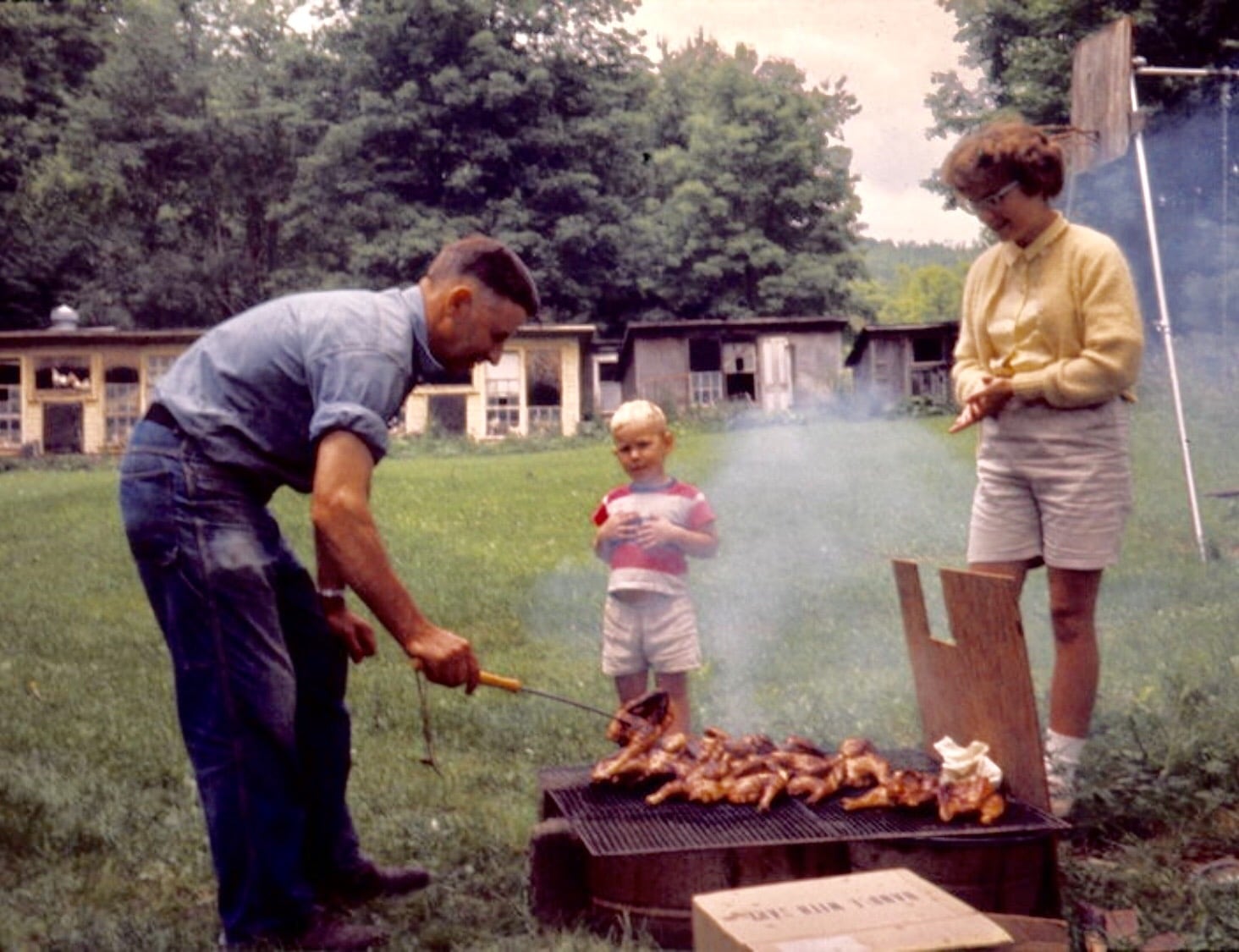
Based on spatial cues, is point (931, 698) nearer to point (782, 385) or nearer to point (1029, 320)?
point (1029, 320)

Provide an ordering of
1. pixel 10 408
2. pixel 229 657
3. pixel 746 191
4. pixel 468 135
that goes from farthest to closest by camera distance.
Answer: pixel 10 408
pixel 468 135
pixel 746 191
pixel 229 657

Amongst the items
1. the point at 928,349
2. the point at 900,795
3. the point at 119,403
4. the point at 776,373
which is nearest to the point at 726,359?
the point at 776,373

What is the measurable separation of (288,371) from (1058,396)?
1.71m

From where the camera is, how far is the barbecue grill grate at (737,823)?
8.47ft

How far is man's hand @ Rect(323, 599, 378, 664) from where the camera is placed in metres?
3.04

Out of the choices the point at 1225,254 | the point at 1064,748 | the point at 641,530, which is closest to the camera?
the point at 1064,748

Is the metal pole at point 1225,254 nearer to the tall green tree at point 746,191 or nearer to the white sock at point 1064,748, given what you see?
the tall green tree at point 746,191

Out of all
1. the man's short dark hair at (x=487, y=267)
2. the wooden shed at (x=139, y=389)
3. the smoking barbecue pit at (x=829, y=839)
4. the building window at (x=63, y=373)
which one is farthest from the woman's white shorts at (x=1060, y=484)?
the building window at (x=63, y=373)

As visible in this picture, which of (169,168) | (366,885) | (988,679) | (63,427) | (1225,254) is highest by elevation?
(169,168)

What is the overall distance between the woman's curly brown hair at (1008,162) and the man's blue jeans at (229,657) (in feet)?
5.76

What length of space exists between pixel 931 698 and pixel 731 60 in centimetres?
263

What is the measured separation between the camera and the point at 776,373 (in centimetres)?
507

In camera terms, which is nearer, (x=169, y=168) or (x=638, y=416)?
(x=638, y=416)

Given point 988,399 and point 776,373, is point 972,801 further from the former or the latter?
point 776,373
